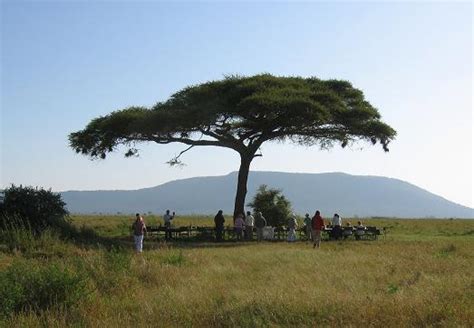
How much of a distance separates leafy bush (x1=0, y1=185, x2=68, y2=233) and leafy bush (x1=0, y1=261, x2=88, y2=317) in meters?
11.4

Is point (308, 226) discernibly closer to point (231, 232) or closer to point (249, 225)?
point (249, 225)

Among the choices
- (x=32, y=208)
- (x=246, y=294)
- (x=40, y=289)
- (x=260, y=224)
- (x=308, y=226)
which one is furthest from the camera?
(x=308, y=226)

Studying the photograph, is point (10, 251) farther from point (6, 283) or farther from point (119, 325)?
point (119, 325)

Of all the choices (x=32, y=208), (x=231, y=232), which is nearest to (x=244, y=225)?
(x=231, y=232)

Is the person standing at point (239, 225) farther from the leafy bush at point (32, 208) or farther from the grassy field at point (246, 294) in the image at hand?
the grassy field at point (246, 294)

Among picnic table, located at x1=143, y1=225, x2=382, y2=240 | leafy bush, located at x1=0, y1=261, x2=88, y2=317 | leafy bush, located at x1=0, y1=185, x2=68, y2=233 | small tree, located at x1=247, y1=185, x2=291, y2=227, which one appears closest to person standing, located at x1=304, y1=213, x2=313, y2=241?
picnic table, located at x1=143, y1=225, x2=382, y2=240

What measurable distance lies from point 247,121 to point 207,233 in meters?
6.53

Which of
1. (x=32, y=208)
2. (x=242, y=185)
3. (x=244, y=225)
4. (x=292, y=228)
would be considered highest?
(x=242, y=185)

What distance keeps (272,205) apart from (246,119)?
17.9 ft

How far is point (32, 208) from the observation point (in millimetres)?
21922

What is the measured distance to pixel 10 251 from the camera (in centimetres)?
1653

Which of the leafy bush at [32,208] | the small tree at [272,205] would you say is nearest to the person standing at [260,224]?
the small tree at [272,205]

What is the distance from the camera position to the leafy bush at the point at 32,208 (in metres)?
21.4

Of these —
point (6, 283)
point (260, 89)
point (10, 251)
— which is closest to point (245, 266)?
point (10, 251)
